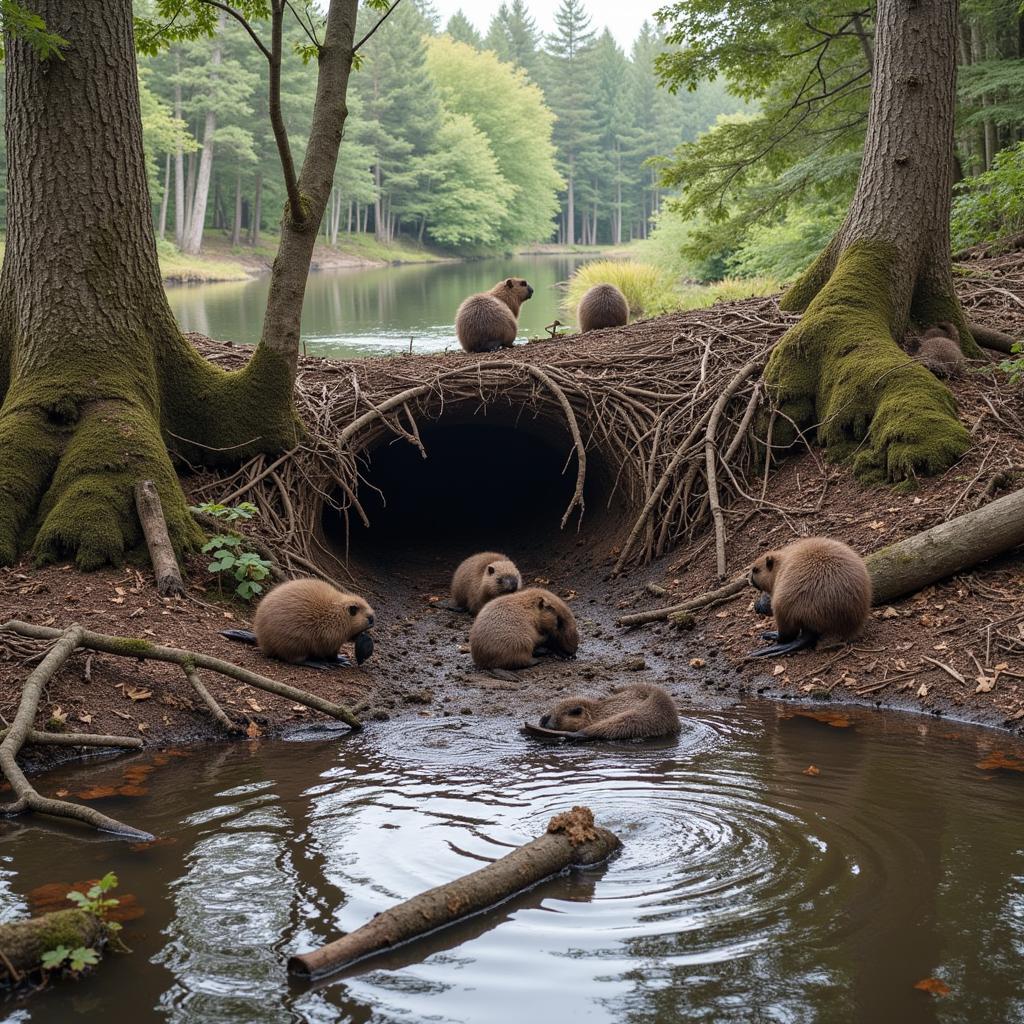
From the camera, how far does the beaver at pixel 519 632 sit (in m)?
7.99

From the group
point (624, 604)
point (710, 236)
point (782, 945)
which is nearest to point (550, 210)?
point (710, 236)

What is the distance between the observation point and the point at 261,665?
7188mm

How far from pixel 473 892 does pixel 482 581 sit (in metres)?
5.41

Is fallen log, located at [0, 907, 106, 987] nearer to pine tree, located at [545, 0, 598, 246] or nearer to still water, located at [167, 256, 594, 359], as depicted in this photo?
still water, located at [167, 256, 594, 359]

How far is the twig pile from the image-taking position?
31.1ft

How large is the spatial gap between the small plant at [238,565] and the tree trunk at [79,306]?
0.18 metres

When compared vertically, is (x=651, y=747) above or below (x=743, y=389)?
below

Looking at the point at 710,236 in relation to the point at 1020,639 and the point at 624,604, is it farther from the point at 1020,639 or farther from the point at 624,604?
the point at 1020,639

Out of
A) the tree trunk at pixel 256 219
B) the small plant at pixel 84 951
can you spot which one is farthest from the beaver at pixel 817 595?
the tree trunk at pixel 256 219

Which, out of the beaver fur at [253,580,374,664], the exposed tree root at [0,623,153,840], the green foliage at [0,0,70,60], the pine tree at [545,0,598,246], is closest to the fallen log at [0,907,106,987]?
the exposed tree root at [0,623,153,840]

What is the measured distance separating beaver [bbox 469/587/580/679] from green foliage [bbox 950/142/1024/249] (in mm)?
5359

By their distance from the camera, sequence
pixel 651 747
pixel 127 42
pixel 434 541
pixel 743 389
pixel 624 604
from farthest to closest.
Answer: pixel 434 541 → pixel 743 389 → pixel 624 604 → pixel 127 42 → pixel 651 747

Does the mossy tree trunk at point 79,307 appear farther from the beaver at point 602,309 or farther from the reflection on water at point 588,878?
the beaver at point 602,309

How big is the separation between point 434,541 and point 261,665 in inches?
248
